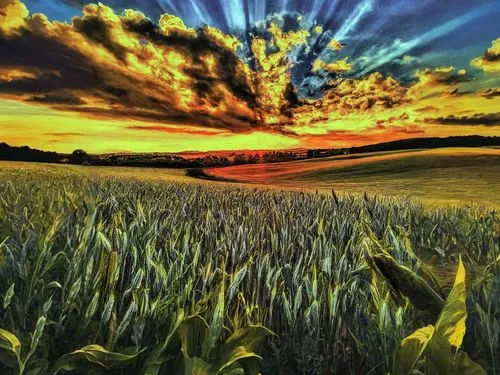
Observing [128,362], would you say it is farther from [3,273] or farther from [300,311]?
[3,273]

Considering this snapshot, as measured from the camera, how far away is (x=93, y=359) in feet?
3.20

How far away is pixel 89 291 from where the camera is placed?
4.92ft

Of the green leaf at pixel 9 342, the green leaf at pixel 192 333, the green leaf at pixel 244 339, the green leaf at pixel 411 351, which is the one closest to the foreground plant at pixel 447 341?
the green leaf at pixel 411 351

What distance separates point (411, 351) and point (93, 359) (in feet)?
1.97

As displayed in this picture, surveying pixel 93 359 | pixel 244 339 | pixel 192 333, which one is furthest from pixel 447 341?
pixel 93 359

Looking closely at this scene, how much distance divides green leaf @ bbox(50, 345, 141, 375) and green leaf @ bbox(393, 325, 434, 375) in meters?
0.50

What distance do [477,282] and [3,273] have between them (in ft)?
4.65

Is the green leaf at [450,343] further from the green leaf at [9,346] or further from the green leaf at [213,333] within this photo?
the green leaf at [9,346]

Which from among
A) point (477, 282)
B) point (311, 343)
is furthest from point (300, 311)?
point (477, 282)

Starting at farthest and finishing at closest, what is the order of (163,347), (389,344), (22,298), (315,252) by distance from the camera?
(315,252) < (22,298) < (389,344) < (163,347)

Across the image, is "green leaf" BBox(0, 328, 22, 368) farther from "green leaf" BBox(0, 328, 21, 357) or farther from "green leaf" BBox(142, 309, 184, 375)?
"green leaf" BBox(142, 309, 184, 375)

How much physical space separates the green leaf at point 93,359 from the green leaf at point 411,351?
19.5 inches

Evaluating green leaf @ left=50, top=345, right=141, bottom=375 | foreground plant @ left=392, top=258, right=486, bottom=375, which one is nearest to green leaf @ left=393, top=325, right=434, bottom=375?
foreground plant @ left=392, top=258, right=486, bottom=375

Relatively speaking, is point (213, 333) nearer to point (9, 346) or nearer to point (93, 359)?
point (93, 359)
